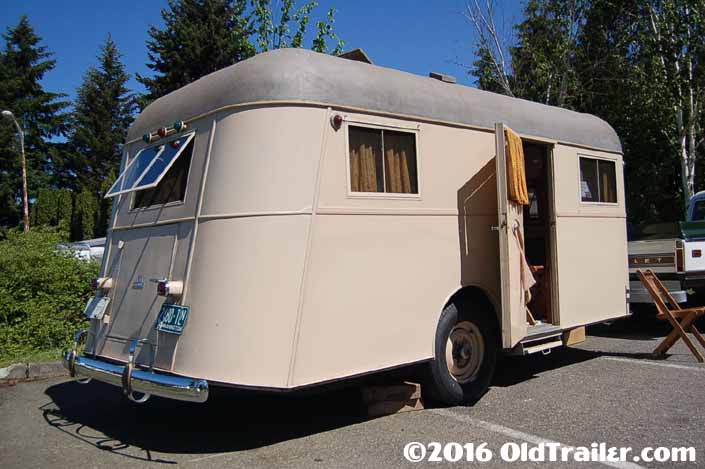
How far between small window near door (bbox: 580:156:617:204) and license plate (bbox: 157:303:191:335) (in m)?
4.83

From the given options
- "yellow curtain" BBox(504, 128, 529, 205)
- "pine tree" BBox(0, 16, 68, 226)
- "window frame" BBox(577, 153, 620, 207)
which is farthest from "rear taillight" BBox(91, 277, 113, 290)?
Answer: "pine tree" BBox(0, 16, 68, 226)

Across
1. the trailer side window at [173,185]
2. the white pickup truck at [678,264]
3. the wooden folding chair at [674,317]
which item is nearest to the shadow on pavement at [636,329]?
the white pickup truck at [678,264]

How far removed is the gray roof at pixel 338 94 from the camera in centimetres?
499

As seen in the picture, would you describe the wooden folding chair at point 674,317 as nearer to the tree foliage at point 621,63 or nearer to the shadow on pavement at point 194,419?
the shadow on pavement at point 194,419

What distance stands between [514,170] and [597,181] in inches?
89.5

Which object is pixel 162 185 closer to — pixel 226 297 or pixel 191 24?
pixel 226 297

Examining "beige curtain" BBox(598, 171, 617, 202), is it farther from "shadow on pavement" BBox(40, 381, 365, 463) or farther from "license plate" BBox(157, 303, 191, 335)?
Result: "license plate" BBox(157, 303, 191, 335)

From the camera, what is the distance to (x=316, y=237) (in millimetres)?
4922

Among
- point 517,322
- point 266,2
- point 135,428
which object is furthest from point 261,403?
point 266,2

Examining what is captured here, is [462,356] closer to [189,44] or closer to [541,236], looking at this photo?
[541,236]

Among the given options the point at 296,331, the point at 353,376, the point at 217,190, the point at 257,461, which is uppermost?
the point at 217,190

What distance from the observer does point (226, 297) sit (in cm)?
471

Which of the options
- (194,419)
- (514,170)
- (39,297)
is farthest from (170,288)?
(39,297)

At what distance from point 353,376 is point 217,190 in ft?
5.84
